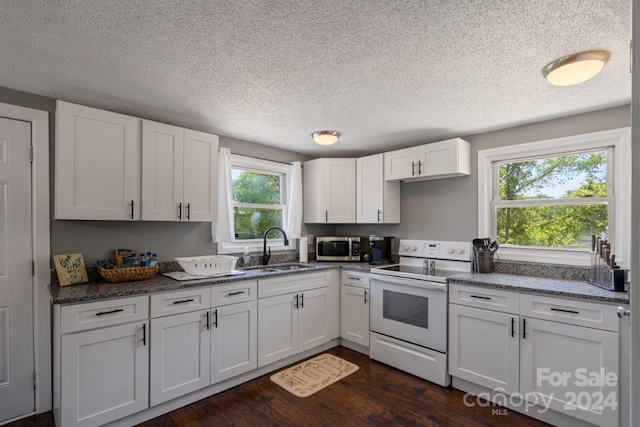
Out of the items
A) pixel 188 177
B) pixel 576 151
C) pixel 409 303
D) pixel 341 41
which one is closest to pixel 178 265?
pixel 188 177

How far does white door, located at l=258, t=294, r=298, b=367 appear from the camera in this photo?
2865 millimetres

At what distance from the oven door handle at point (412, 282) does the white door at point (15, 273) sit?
2.77 meters

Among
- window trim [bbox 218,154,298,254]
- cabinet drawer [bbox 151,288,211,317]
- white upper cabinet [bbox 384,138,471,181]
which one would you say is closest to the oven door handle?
white upper cabinet [bbox 384,138,471,181]

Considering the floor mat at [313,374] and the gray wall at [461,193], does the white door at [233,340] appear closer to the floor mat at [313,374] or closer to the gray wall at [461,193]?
the floor mat at [313,374]

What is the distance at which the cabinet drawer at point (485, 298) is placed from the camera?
7.84ft

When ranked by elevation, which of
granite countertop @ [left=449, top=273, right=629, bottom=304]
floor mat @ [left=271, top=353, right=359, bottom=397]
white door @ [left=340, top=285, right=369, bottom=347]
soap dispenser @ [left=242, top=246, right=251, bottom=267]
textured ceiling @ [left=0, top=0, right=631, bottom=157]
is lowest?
floor mat @ [left=271, top=353, right=359, bottom=397]

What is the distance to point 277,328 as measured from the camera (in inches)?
118

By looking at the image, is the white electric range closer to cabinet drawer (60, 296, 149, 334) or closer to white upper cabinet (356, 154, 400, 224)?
white upper cabinet (356, 154, 400, 224)

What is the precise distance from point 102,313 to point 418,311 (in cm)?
239

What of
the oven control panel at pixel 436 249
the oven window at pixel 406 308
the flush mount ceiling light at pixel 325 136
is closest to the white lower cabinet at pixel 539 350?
the oven window at pixel 406 308

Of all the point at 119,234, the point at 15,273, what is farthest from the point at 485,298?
the point at 15,273

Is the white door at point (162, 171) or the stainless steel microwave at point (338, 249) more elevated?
the white door at point (162, 171)

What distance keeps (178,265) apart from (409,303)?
7.00 feet

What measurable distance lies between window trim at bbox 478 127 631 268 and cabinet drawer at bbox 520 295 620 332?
72 centimetres
